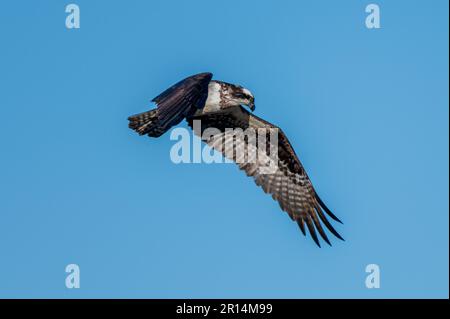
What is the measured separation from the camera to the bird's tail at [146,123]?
15.1 m

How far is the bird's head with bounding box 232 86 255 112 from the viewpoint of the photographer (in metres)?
15.1

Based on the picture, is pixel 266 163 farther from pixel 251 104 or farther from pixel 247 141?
pixel 251 104

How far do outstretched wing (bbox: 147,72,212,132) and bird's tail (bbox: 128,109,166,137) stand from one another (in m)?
1.21

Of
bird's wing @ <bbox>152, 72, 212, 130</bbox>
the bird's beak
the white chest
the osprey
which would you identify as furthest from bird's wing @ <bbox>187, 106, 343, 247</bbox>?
bird's wing @ <bbox>152, 72, 212, 130</bbox>

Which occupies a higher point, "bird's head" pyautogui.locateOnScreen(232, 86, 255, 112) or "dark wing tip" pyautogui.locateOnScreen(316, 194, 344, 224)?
"bird's head" pyautogui.locateOnScreen(232, 86, 255, 112)

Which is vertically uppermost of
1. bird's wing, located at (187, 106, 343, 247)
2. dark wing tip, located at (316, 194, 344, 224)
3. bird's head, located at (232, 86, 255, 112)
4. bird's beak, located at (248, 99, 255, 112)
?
bird's head, located at (232, 86, 255, 112)

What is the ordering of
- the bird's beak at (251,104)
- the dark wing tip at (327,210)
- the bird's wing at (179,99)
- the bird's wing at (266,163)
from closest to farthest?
the bird's wing at (179,99)
the dark wing tip at (327,210)
the bird's beak at (251,104)
the bird's wing at (266,163)

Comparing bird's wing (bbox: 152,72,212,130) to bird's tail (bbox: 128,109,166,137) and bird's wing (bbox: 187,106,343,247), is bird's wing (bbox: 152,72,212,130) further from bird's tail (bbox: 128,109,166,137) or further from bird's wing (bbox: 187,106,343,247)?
bird's wing (bbox: 187,106,343,247)

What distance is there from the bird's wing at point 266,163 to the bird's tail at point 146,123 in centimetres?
84

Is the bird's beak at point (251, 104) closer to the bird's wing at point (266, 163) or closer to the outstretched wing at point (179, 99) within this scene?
the bird's wing at point (266, 163)

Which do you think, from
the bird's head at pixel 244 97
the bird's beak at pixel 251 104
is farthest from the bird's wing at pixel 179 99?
the bird's beak at pixel 251 104
